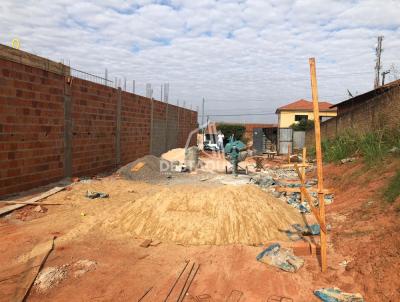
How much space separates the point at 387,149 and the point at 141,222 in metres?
7.18

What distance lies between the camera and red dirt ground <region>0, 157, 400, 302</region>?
4.04 meters

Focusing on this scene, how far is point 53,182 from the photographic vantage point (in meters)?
9.74

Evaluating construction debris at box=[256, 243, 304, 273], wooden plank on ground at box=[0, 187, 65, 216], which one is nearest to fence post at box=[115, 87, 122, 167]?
wooden plank on ground at box=[0, 187, 65, 216]

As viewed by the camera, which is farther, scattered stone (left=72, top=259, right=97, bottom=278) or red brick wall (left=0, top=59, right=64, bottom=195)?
red brick wall (left=0, top=59, right=64, bottom=195)

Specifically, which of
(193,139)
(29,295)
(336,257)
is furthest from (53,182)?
(193,139)

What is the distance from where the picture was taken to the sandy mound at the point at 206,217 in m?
5.97

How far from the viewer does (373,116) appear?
13047 millimetres

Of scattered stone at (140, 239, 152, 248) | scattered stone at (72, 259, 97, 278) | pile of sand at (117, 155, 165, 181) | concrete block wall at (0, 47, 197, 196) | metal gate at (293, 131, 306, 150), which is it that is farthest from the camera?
metal gate at (293, 131, 306, 150)

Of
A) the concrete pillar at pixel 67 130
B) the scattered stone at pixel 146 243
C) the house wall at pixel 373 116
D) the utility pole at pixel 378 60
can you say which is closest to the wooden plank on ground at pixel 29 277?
the scattered stone at pixel 146 243

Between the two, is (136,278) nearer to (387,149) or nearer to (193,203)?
(193,203)

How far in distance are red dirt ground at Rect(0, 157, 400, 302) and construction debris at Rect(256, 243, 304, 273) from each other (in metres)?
0.09

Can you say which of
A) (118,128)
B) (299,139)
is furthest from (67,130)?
(299,139)

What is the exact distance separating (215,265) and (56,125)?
22.8 ft

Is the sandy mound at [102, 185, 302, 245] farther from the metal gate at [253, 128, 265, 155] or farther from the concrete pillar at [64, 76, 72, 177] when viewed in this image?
the metal gate at [253, 128, 265, 155]
